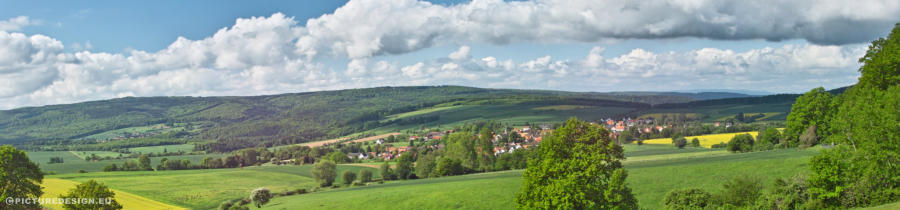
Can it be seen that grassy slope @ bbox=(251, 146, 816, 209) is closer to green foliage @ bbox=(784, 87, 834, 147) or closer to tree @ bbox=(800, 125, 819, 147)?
green foliage @ bbox=(784, 87, 834, 147)

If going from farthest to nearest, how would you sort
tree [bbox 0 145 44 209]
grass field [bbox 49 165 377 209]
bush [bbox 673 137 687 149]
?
bush [bbox 673 137 687 149], grass field [bbox 49 165 377 209], tree [bbox 0 145 44 209]

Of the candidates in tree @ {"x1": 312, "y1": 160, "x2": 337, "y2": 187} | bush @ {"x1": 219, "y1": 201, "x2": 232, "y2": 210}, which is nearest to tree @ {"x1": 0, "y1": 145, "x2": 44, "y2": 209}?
bush @ {"x1": 219, "y1": 201, "x2": 232, "y2": 210}

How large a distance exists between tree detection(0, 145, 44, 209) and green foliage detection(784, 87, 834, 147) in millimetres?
67513

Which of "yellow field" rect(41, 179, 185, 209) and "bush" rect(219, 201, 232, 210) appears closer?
"yellow field" rect(41, 179, 185, 209)

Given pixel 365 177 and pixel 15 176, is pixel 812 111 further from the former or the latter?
pixel 15 176

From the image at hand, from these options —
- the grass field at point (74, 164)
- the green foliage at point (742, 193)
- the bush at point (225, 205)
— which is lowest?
the grass field at point (74, 164)

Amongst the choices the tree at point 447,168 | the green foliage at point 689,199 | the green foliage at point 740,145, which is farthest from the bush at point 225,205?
the green foliage at point 740,145

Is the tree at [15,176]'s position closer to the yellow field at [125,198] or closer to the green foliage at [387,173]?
the yellow field at [125,198]

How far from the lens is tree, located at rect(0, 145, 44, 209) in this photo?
1465 inches

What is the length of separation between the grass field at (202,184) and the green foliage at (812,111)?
6998 cm

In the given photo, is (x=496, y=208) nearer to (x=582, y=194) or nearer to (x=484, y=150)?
(x=582, y=194)

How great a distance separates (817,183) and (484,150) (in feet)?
219

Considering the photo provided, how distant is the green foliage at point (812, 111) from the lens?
49562 mm

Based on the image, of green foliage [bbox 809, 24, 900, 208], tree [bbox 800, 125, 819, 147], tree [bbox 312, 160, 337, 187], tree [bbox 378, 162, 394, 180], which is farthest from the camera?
tree [bbox 312, 160, 337, 187]
